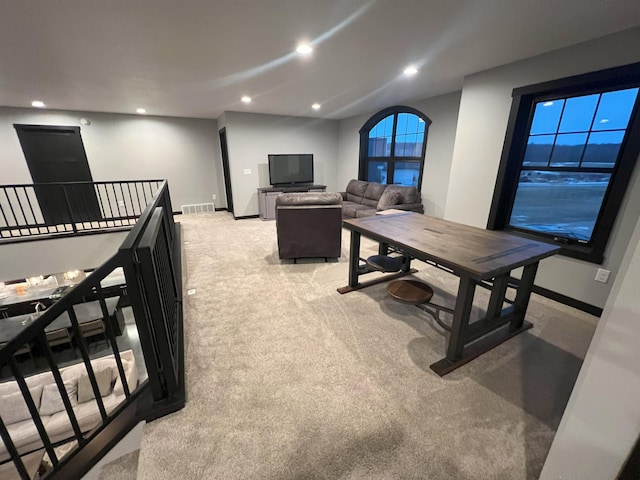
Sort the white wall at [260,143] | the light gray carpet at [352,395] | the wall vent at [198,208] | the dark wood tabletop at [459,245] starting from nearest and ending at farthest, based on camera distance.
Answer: the light gray carpet at [352,395], the dark wood tabletop at [459,245], the white wall at [260,143], the wall vent at [198,208]

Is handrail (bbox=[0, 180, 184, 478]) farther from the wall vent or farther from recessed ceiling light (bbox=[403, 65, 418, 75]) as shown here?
the wall vent

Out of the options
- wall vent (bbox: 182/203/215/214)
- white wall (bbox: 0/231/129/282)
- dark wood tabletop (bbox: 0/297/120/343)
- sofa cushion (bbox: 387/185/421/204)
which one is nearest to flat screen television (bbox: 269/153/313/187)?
wall vent (bbox: 182/203/215/214)

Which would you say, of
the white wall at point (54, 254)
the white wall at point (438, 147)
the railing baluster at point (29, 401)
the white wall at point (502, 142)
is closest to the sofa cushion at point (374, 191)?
the white wall at point (438, 147)

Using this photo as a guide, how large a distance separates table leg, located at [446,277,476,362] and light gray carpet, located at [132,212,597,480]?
135mm

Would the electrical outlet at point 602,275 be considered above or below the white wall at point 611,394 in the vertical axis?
below

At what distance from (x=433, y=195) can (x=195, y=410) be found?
4.67 meters

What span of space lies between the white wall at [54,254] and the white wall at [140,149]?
7.41 feet

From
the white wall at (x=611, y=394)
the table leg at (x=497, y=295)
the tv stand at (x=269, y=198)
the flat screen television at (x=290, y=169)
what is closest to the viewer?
the white wall at (x=611, y=394)

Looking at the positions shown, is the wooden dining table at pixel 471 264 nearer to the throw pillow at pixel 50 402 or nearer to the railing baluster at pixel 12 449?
the railing baluster at pixel 12 449

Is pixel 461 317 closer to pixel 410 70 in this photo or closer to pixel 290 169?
→ pixel 410 70

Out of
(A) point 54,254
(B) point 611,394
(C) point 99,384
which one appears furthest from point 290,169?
(B) point 611,394

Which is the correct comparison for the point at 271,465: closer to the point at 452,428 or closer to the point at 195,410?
the point at 195,410

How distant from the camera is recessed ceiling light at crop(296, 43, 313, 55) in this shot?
7.79 feet

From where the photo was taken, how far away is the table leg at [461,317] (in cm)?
167
